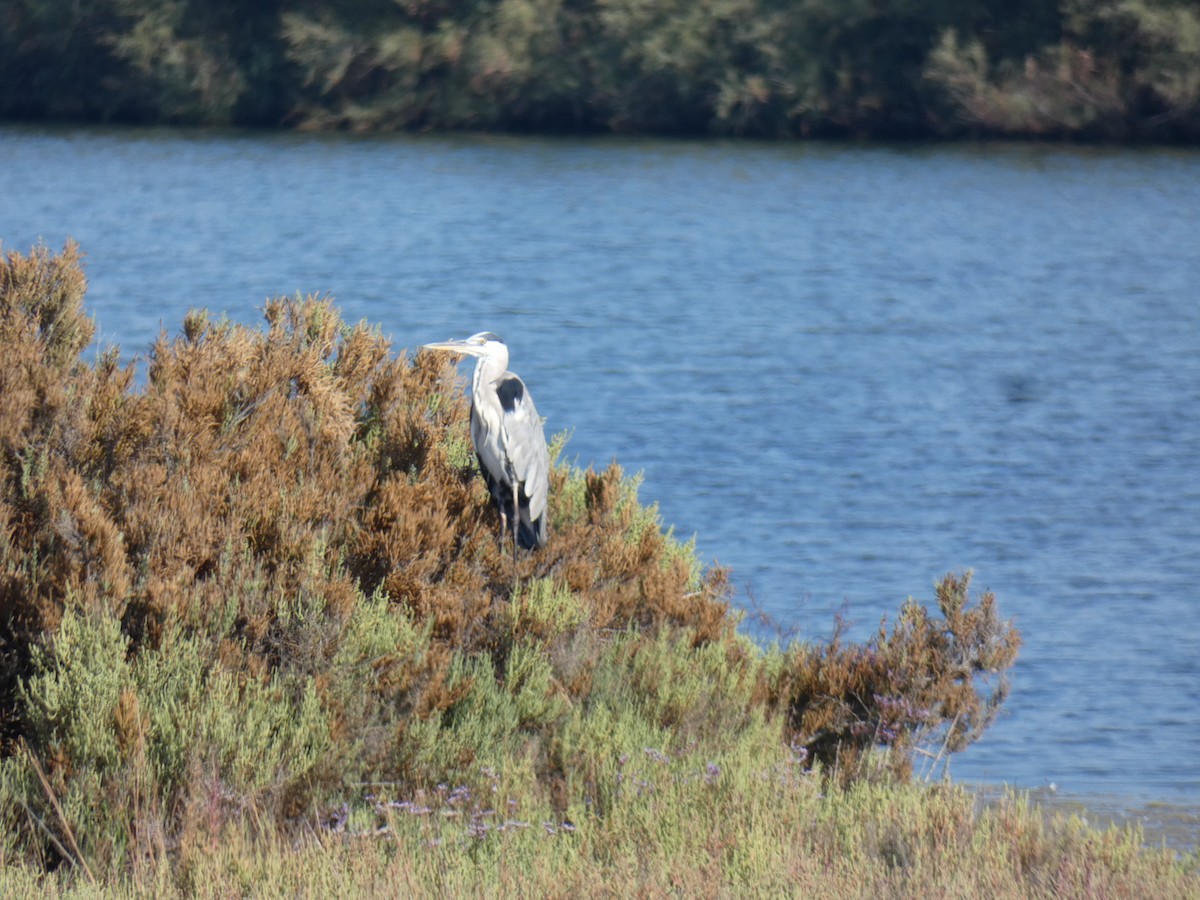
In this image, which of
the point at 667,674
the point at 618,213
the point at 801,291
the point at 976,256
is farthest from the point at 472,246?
the point at 667,674

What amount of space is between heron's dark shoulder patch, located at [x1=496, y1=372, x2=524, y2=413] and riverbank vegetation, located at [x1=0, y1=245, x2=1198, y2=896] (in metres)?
0.37

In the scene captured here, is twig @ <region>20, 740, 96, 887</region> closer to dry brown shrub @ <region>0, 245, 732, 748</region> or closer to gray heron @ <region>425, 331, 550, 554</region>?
dry brown shrub @ <region>0, 245, 732, 748</region>

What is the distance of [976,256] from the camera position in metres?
24.0

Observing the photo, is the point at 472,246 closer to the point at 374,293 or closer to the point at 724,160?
the point at 374,293

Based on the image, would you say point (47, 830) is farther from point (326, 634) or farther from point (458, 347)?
point (458, 347)

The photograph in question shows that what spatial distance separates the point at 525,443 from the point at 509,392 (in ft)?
0.78

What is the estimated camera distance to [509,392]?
579cm

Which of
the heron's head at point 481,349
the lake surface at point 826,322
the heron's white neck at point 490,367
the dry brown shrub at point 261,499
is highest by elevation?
the heron's head at point 481,349

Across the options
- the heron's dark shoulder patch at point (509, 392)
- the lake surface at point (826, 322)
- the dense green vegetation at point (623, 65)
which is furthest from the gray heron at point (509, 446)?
the dense green vegetation at point (623, 65)

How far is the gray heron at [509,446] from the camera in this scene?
562 cm

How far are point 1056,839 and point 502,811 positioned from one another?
1.62 metres

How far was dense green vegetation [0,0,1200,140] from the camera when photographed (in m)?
34.2

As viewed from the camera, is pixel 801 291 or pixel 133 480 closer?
pixel 133 480

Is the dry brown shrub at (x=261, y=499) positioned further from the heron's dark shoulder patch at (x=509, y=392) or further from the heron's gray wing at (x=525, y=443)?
the heron's dark shoulder patch at (x=509, y=392)
